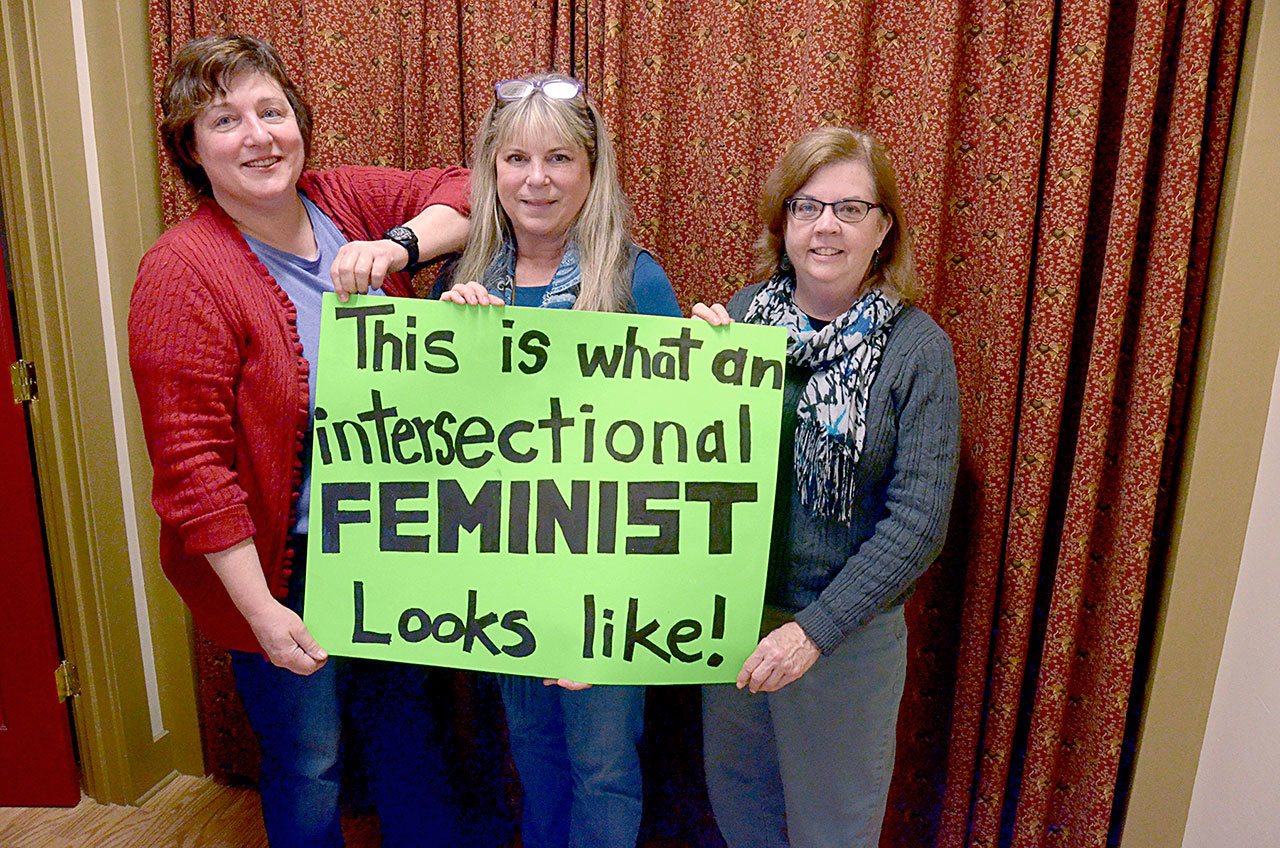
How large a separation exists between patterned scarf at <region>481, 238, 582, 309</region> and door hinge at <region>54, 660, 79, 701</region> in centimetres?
144

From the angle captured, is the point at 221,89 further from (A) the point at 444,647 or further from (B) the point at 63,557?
(B) the point at 63,557

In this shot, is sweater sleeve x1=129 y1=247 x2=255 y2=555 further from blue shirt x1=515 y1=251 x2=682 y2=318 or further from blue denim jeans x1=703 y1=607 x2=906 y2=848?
blue denim jeans x1=703 y1=607 x2=906 y2=848

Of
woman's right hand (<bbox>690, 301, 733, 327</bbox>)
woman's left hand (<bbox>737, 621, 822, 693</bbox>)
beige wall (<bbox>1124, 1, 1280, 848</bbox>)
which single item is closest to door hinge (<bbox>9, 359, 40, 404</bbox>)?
woman's right hand (<bbox>690, 301, 733, 327</bbox>)

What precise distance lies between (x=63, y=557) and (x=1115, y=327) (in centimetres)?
209

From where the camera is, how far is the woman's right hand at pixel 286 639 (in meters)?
1.17

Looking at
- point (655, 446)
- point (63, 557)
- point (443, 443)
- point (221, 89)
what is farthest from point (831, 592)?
point (63, 557)

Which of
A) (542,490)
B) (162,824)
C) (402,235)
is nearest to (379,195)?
(402,235)

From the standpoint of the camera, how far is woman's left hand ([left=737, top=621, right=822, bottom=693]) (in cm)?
116

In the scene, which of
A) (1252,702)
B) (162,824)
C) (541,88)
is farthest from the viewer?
(162,824)

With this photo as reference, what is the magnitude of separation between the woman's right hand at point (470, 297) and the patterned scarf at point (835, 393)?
405mm

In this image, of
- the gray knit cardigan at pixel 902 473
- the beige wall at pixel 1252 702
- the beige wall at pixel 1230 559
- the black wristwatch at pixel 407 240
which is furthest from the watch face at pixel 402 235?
the beige wall at pixel 1252 702

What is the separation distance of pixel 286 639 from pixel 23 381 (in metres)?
1.05

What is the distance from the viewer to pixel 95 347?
1.78 metres

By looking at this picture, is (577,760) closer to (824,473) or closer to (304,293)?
(824,473)
